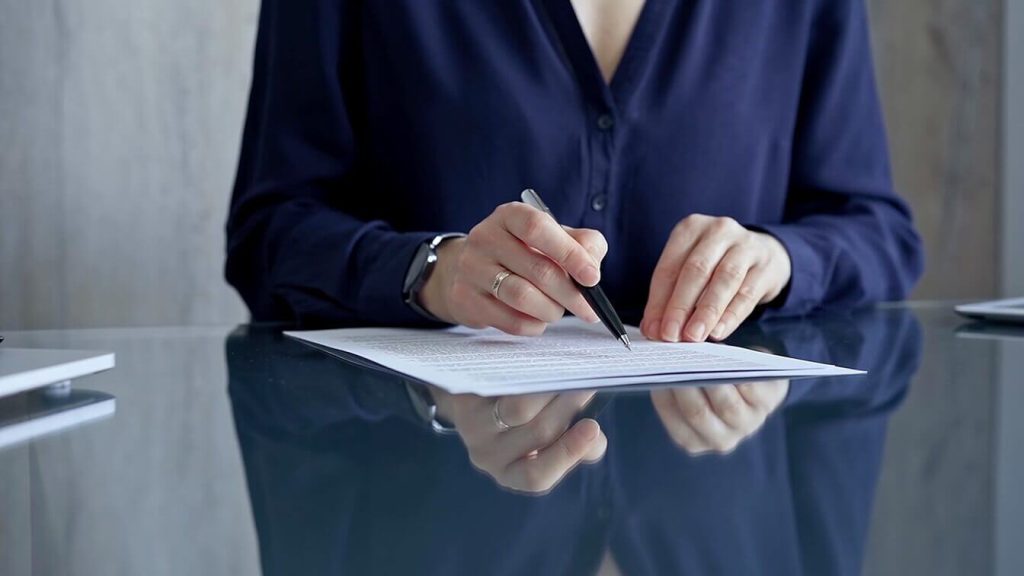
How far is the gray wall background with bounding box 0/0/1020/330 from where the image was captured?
79.9 inches

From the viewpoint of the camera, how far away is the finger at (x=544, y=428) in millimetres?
489

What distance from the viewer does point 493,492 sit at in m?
0.41

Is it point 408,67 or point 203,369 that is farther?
point 408,67

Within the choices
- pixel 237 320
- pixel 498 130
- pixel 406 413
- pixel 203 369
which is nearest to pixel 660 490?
pixel 406 413

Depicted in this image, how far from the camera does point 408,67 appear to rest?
1303 millimetres

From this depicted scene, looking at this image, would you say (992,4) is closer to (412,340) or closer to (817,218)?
(817,218)

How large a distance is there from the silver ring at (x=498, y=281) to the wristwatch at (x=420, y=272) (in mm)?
134

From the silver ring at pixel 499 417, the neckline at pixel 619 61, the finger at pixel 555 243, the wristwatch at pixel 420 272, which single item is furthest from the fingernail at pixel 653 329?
the neckline at pixel 619 61

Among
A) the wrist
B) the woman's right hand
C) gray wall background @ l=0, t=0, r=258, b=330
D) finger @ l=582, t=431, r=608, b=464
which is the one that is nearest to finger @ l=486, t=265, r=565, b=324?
the woman's right hand

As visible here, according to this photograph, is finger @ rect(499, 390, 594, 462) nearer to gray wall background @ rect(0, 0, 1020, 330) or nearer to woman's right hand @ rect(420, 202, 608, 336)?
woman's right hand @ rect(420, 202, 608, 336)

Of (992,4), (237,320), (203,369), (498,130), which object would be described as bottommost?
(237,320)

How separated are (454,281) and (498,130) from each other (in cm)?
40

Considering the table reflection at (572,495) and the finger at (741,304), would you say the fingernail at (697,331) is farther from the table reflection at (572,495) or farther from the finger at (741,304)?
the table reflection at (572,495)

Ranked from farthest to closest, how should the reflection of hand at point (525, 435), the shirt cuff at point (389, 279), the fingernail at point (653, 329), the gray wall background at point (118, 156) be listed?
1. the gray wall background at point (118, 156)
2. the shirt cuff at point (389, 279)
3. the fingernail at point (653, 329)
4. the reflection of hand at point (525, 435)
